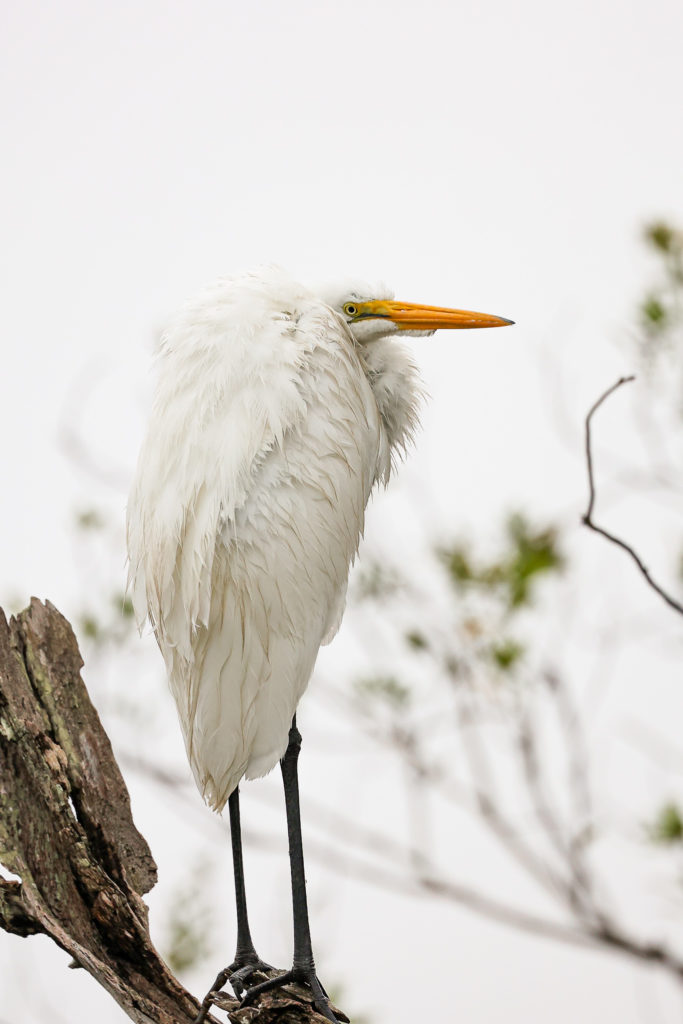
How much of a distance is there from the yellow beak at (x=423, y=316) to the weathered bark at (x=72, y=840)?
0.85m

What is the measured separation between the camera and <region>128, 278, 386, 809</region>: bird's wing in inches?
71.6

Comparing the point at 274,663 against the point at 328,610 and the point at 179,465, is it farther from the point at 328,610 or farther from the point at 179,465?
the point at 179,465

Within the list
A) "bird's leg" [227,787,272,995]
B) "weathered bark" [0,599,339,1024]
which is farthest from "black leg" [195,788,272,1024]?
"weathered bark" [0,599,339,1024]

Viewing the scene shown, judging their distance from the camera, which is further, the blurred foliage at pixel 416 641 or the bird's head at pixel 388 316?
the blurred foliage at pixel 416 641

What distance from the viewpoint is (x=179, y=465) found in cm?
184

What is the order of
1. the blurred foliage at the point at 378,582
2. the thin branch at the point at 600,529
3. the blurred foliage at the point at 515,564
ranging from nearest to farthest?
the thin branch at the point at 600,529 < the blurred foliage at the point at 515,564 < the blurred foliage at the point at 378,582

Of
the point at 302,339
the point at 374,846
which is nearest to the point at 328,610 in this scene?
the point at 302,339

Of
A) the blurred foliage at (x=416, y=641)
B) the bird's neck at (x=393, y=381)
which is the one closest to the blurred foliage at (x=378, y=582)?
the blurred foliage at (x=416, y=641)

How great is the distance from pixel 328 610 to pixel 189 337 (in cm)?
55

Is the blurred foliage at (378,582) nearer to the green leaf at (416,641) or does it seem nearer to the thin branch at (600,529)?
the green leaf at (416,641)

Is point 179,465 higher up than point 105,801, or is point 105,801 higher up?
point 179,465

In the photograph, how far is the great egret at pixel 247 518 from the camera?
5.97 feet

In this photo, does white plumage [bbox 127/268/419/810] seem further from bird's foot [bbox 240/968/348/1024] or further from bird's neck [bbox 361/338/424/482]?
bird's foot [bbox 240/968/348/1024]

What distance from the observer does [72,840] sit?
178 cm
